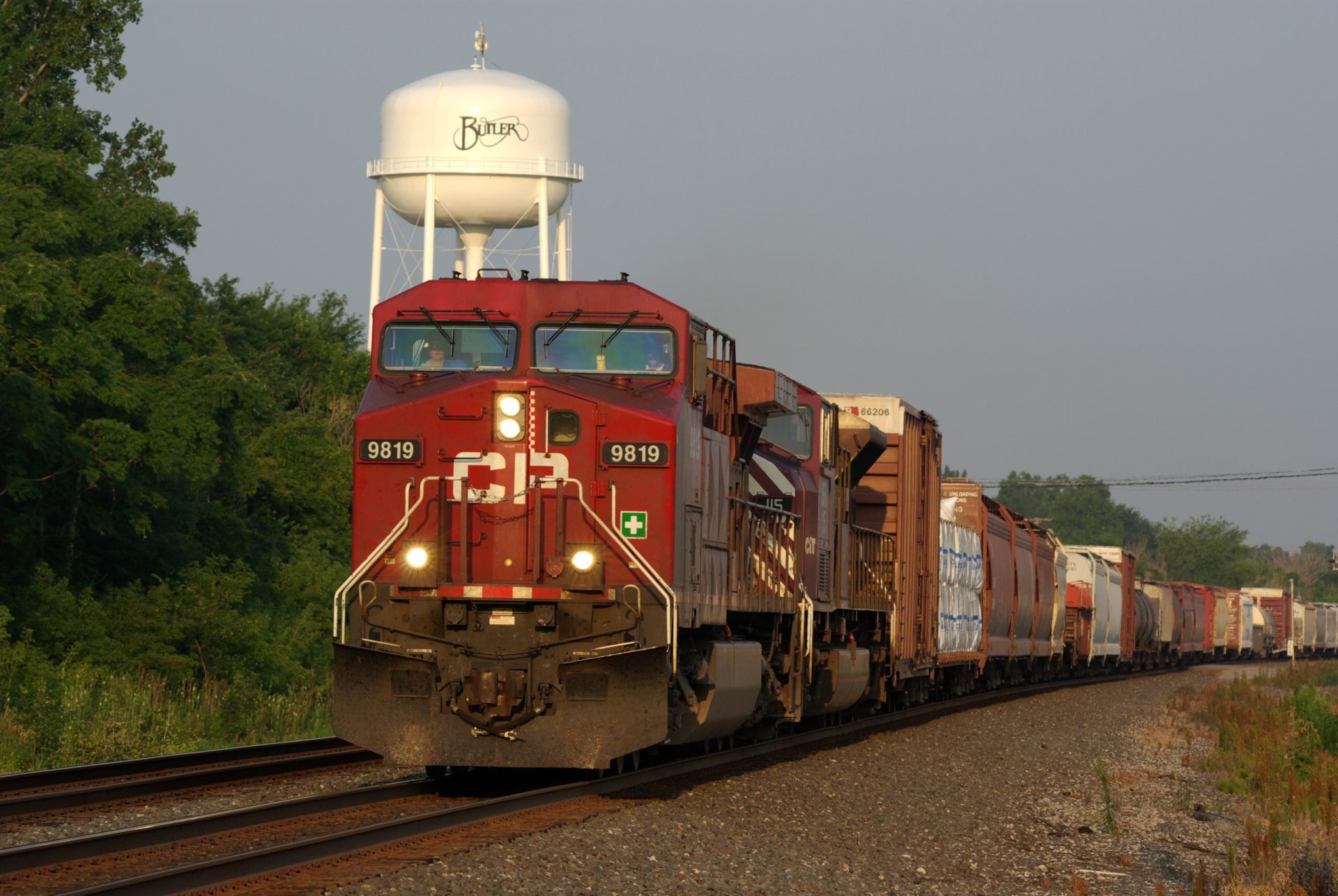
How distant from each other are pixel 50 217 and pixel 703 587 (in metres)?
16.4

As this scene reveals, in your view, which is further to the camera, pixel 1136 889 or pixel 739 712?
pixel 739 712

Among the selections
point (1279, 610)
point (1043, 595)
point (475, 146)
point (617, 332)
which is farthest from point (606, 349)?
point (1279, 610)

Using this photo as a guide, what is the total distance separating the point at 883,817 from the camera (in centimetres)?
1275

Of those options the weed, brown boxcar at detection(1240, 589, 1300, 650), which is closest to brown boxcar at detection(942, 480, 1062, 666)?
the weed

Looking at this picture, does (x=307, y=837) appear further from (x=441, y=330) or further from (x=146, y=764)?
(x=146, y=764)

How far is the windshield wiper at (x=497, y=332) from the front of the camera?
12.8 m

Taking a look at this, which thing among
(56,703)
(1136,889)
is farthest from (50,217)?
(1136,889)

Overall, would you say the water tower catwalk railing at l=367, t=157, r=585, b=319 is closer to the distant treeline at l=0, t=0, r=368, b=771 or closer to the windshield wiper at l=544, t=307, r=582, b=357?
the distant treeline at l=0, t=0, r=368, b=771

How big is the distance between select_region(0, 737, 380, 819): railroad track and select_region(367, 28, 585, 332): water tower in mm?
24348

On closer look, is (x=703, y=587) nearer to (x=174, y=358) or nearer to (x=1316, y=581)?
(x=174, y=358)

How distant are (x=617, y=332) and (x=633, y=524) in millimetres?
1588

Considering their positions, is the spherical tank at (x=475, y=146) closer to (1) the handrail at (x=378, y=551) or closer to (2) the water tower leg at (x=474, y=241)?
(2) the water tower leg at (x=474, y=241)

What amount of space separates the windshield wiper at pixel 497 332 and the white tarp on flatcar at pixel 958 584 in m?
13.0

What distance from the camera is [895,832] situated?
12094mm
